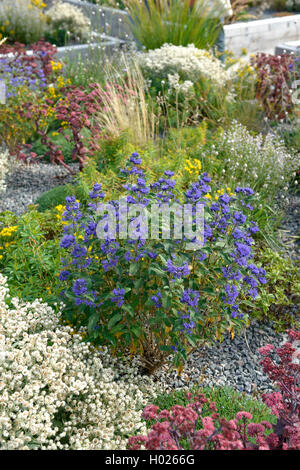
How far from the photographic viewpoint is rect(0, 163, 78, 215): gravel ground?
17.7 ft

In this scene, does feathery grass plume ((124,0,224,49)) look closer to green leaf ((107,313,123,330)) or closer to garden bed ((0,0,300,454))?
garden bed ((0,0,300,454))

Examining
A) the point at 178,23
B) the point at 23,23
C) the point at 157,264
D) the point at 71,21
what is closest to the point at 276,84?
the point at 178,23

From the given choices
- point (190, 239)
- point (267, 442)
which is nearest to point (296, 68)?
point (190, 239)

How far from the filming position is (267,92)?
738cm

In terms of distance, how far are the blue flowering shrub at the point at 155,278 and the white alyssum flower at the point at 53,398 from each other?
23 cm

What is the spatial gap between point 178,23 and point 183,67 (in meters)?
1.76

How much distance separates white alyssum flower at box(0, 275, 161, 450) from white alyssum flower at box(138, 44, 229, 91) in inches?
199

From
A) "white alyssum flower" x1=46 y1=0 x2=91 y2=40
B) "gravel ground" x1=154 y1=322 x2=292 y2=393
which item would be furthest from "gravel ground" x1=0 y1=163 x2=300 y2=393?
"white alyssum flower" x1=46 y1=0 x2=91 y2=40

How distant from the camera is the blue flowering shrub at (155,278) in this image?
2.88 m

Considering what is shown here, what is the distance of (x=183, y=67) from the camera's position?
7266mm

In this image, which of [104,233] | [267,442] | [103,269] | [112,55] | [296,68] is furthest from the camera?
[112,55]

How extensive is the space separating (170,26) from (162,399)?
7.10 metres

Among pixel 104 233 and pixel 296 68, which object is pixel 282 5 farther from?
pixel 104 233

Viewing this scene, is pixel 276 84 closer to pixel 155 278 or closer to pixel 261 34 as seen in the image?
pixel 261 34
